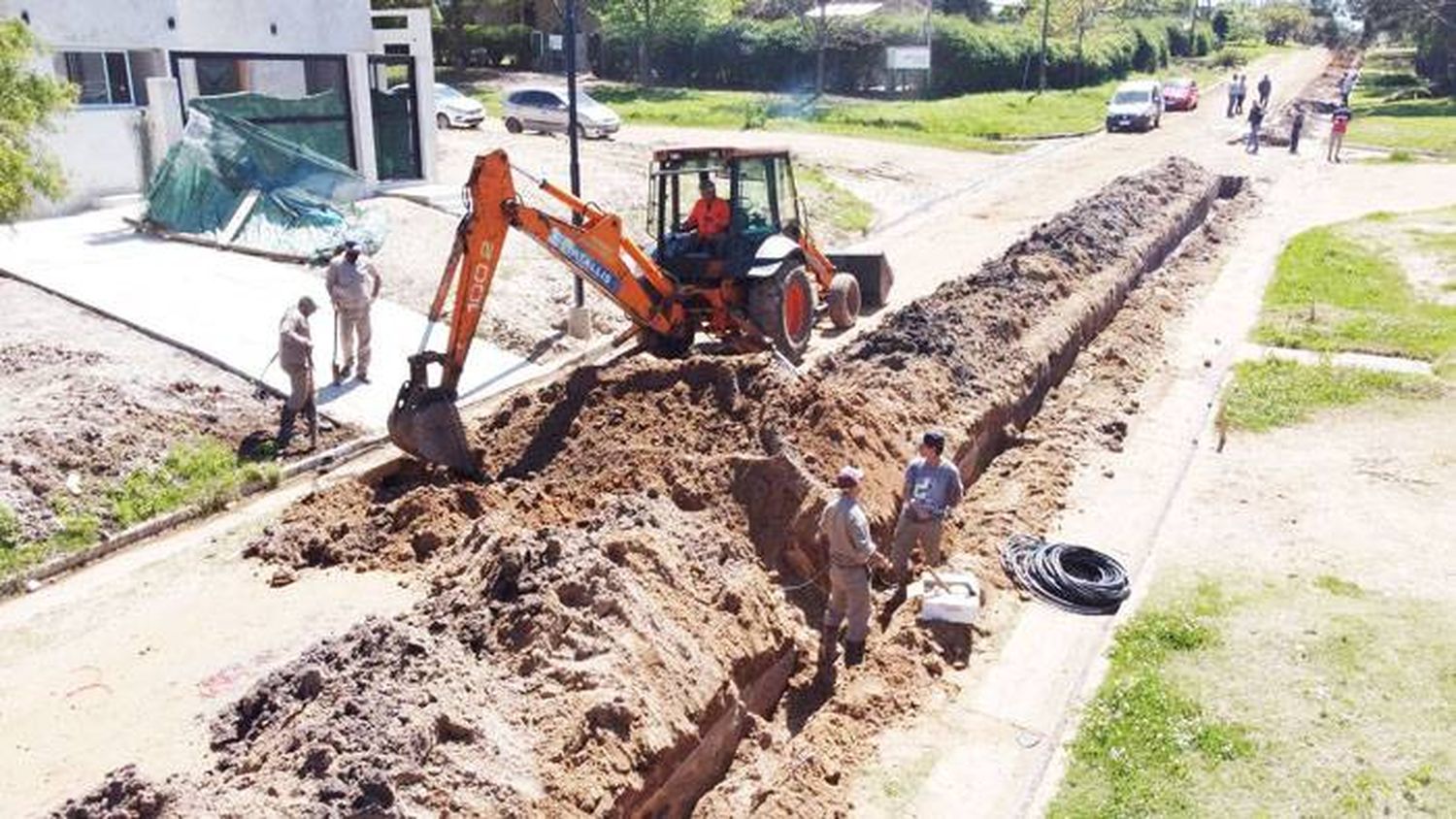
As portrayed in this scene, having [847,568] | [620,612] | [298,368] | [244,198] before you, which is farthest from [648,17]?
[620,612]

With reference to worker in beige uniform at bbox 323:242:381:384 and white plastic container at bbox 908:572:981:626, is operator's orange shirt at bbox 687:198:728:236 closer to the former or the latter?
worker in beige uniform at bbox 323:242:381:384

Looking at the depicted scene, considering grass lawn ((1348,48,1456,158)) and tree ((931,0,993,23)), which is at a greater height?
tree ((931,0,993,23))

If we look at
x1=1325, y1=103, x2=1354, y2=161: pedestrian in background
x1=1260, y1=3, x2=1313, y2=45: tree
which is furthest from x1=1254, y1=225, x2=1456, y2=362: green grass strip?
x1=1260, y1=3, x2=1313, y2=45: tree

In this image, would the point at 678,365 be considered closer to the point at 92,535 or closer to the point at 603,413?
the point at 603,413

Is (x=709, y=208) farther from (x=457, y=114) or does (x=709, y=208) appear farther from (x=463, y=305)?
(x=457, y=114)

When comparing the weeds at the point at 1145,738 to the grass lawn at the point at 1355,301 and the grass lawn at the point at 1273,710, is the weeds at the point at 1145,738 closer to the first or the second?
the grass lawn at the point at 1273,710

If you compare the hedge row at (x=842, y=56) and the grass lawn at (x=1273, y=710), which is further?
the hedge row at (x=842, y=56)

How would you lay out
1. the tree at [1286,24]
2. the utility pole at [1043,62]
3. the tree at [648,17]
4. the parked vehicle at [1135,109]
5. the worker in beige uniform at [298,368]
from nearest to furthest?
the worker in beige uniform at [298,368] → the parked vehicle at [1135,109] → the tree at [648,17] → the utility pole at [1043,62] → the tree at [1286,24]

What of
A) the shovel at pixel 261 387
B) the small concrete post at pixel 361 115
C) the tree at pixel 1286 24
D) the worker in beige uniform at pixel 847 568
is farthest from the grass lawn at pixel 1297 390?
the tree at pixel 1286 24

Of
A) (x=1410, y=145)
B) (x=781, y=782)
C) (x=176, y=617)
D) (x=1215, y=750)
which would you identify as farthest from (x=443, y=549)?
Result: (x=1410, y=145)

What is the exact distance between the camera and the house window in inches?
811

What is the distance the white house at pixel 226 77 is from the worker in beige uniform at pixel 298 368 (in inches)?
313

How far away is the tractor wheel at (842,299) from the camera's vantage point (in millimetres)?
17133

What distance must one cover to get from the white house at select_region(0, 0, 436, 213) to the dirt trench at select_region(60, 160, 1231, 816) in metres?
11.3
